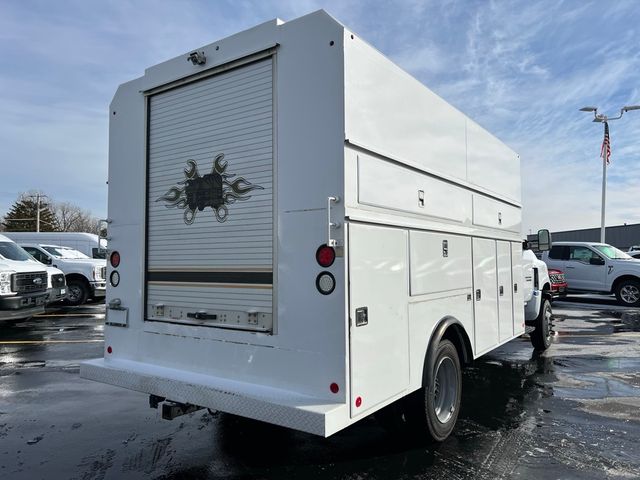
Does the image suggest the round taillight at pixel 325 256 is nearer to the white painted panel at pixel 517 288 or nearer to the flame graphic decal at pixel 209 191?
the flame graphic decal at pixel 209 191

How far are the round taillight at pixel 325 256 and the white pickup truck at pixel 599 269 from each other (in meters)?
15.1

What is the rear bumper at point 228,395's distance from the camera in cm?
294

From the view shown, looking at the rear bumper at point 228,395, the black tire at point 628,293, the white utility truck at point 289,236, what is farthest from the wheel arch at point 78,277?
the black tire at point 628,293

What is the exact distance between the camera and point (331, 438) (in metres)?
4.39

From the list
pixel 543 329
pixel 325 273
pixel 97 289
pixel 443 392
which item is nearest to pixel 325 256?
pixel 325 273

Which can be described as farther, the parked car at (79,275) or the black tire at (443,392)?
the parked car at (79,275)

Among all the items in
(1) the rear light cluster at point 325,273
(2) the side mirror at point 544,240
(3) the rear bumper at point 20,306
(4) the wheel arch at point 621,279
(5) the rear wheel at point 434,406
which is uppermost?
(2) the side mirror at point 544,240

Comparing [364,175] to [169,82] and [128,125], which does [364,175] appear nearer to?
[169,82]

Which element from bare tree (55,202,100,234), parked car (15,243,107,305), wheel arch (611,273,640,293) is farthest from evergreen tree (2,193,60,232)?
wheel arch (611,273,640,293)

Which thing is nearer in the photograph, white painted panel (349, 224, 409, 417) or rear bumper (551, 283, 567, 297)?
white painted panel (349, 224, 409, 417)

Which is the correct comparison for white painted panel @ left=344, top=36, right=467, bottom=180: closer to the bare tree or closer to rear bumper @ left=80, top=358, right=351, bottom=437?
rear bumper @ left=80, top=358, right=351, bottom=437

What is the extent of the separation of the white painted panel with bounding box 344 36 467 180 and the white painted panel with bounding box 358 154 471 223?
0.11 metres

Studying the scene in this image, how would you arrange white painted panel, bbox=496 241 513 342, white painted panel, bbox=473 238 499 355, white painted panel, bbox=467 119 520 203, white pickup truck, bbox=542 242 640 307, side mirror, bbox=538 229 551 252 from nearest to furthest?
1. white painted panel, bbox=473 238 499 355
2. white painted panel, bbox=467 119 520 203
3. white painted panel, bbox=496 241 513 342
4. side mirror, bbox=538 229 551 252
5. white pickup truck, bbox=542 242 640 307

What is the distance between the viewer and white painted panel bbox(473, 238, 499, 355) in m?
5.08
